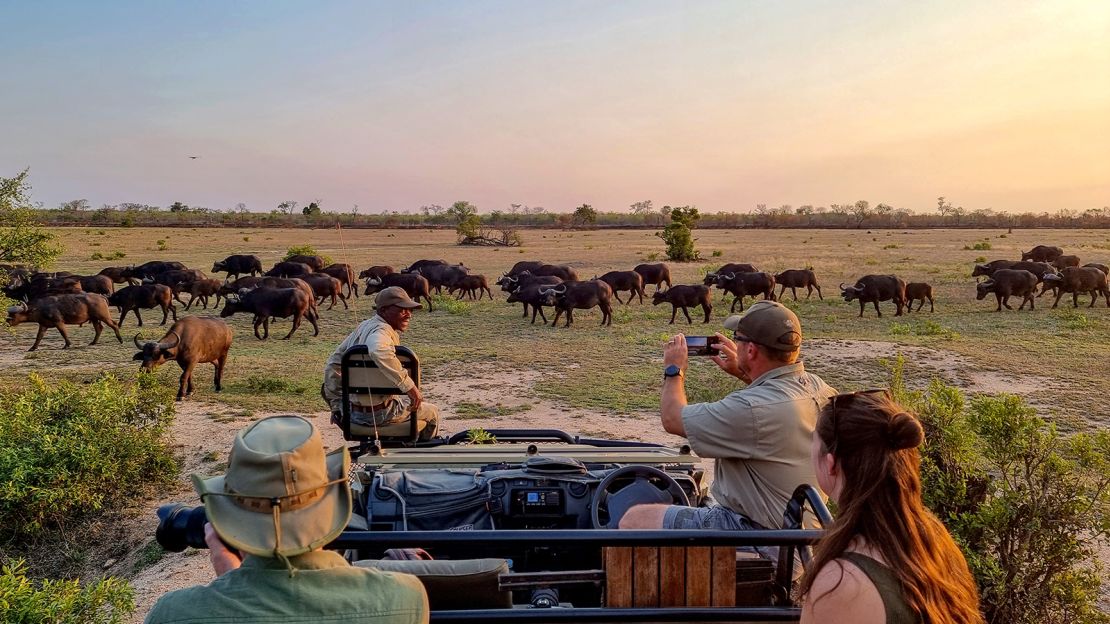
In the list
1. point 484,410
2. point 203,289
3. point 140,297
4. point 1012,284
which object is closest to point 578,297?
point 484,410

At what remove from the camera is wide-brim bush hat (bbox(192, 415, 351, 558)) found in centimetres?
193

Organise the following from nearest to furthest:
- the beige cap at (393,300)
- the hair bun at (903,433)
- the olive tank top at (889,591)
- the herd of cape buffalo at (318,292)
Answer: the olive tank top at (889,591) → the hair bun at (903,433) → the beige cap at (393,300) → the herd of cape buffalo at (318,292)

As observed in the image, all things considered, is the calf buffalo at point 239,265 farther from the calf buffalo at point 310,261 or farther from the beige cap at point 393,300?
the beige cap at point 393,300

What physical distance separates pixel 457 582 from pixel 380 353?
10.4 ft

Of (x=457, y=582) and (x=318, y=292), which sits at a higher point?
(x=457, y=582)

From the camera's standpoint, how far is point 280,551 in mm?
1915

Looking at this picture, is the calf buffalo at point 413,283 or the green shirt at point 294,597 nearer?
the green shirt at point 294,597

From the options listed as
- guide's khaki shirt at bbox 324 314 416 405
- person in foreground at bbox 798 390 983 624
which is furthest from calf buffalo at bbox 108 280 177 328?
person in foreground at bbox 798 390 983 624

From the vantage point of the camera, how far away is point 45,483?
6391 millimetres

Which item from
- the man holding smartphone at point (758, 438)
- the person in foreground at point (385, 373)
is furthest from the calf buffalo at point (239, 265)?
the man holding smartphone at point (758, 438)

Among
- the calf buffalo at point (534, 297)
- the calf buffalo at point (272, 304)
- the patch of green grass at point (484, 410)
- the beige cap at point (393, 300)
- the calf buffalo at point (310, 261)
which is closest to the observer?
the beige cap at point (393, 300)

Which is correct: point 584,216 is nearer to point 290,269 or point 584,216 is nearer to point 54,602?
point 290,269

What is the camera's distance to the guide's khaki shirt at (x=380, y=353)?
5.57m

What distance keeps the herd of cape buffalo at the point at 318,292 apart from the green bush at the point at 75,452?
4052mm
